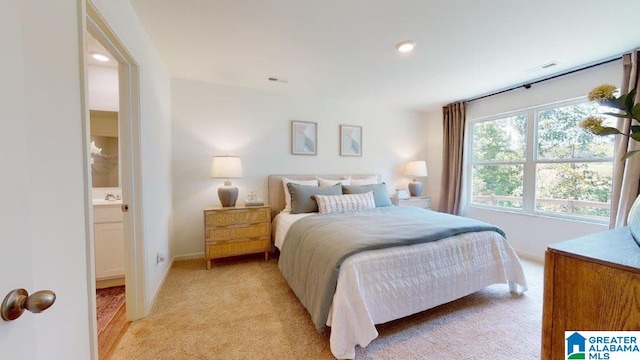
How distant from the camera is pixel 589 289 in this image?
788mm

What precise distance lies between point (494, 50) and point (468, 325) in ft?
7.93

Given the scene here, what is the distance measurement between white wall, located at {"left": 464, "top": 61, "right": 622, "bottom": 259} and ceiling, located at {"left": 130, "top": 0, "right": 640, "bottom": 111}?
0.20 meters

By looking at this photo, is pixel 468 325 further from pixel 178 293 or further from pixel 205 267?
pixel 205 267

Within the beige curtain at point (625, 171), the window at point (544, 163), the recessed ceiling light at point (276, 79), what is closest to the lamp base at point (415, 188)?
the window at point (544, 163)

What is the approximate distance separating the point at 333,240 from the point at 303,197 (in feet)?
3.96

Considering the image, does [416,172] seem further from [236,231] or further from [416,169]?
[236,231]

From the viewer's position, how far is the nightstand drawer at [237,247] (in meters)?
2.74

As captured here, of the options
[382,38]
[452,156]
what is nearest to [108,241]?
[382,38]

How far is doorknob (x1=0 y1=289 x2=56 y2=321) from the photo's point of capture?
458 mm

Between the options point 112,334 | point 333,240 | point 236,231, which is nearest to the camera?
point 112,334

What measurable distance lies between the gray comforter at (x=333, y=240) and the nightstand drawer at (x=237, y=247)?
59 centimetres

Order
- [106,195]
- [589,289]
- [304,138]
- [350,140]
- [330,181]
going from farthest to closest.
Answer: [350,140]
[304,138]
[330,181]
[106,195]
[589,289]

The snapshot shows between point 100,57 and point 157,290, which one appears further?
point 100,57

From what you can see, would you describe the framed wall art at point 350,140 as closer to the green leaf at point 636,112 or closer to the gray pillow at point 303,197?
the gray pillow at point 303,197
